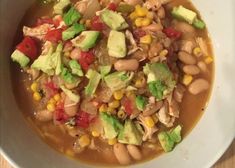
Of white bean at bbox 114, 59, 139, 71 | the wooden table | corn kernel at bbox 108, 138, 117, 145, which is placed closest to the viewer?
white bean at bbox 114, 59, 139, 71

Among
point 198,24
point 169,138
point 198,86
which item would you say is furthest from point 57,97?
point 198,24

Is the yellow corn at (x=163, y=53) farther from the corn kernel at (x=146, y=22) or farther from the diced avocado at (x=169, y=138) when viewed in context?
the diced avocado at (x=169, y=138)

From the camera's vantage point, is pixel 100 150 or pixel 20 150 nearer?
pixel 20 150

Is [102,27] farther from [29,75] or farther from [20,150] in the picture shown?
[20,150]

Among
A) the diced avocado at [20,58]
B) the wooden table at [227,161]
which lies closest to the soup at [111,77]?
the diced avocado at [20,58]

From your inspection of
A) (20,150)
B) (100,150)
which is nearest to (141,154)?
(100,150)

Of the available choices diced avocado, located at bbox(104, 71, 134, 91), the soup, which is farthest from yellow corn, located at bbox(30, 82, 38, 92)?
diced avocado, located at bbox(104, 71, 134, 91)

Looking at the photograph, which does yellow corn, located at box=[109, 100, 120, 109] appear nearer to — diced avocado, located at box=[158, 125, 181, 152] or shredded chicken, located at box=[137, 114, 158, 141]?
shredded chicken, located at box=[137, 114, 158, 141]
